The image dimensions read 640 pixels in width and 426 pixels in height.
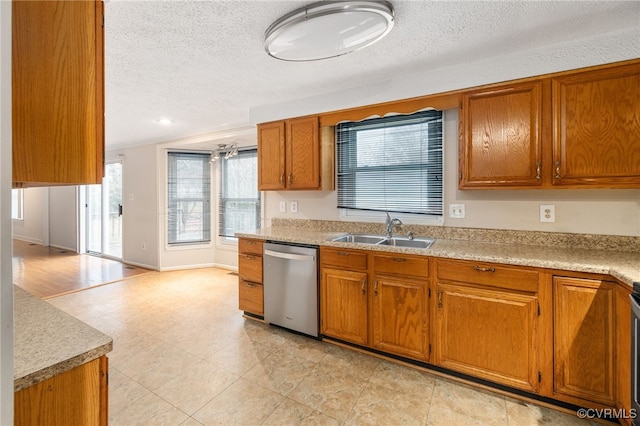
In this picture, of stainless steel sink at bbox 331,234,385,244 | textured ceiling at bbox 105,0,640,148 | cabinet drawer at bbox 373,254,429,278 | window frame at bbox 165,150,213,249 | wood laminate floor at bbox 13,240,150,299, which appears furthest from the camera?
window frame at bbox 165,150,213,249

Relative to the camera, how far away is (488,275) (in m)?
1.96

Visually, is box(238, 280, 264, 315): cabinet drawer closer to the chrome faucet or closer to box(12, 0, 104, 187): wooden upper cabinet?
the chrome faucet

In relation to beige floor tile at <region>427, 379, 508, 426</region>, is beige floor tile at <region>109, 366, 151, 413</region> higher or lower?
higher

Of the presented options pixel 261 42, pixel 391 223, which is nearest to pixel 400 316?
pixel 391 223

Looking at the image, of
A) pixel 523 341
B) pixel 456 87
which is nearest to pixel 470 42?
pixel 456 87

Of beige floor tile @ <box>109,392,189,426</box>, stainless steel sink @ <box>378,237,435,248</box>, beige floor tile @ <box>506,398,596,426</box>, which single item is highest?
stainless steel sink @ <box>378,237,435,248</box>

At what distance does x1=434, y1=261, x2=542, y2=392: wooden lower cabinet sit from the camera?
1.88 m

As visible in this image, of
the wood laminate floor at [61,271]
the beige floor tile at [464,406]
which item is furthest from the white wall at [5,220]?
the wood laminate floor at [61,271]

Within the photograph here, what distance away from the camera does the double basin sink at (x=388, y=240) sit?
2590mm

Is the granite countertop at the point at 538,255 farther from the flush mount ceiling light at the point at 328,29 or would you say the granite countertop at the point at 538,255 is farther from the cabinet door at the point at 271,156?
the flush mount ceiling light at the point at 328,29

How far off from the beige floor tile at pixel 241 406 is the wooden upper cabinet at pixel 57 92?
1.56m

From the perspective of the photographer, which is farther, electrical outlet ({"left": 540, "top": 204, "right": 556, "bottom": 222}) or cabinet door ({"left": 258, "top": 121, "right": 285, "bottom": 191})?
cabinet door ({"left": 258, "top": 121, "right": 285, "bottom": 191})

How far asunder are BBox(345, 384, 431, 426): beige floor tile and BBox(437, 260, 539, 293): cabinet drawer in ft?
2.64

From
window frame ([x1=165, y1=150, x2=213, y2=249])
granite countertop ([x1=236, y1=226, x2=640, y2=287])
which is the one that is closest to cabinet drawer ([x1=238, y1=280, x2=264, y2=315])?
granite countertop ([x1=236, y1=226, x2=640, y2=287])
